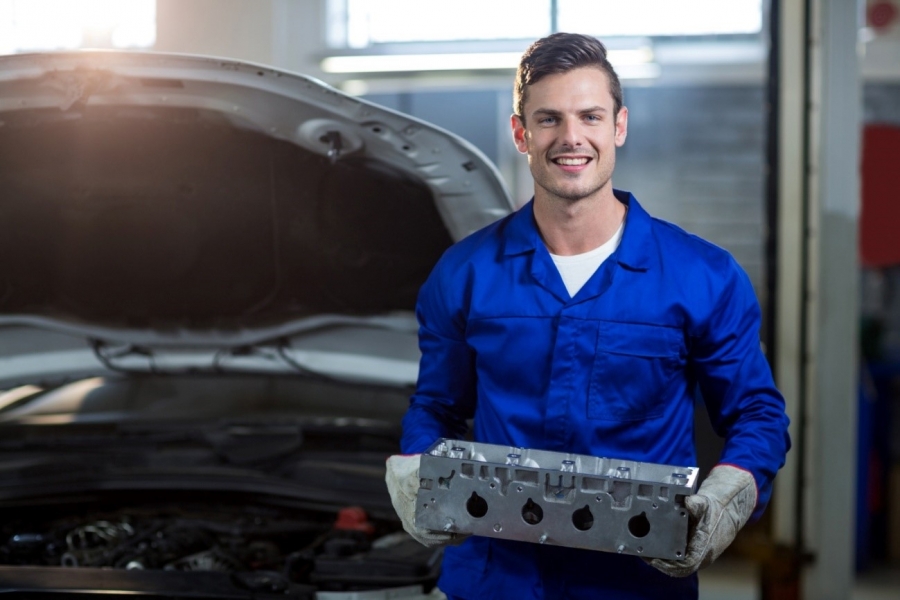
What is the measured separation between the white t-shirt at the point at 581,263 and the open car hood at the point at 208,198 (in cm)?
34

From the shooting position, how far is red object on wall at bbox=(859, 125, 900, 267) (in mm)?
4707

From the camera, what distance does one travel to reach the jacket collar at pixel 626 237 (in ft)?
4.61

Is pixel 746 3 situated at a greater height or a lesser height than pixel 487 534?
greater

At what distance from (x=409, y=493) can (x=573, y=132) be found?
57 cm

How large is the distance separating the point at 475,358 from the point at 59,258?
3.68ft

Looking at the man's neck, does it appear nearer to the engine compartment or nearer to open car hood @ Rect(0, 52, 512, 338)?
open car hood @ Rect(0, 52, 512, 338)

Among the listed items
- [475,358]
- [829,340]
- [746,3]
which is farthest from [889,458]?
[475,358]

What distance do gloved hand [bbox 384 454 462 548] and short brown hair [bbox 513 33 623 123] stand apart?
1.86 feet

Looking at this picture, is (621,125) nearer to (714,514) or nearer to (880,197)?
(714,514)

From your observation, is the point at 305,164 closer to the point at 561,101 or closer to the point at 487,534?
the point at 561,101

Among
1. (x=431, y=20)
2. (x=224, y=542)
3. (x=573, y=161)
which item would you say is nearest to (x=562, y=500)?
(x=573, y=161)

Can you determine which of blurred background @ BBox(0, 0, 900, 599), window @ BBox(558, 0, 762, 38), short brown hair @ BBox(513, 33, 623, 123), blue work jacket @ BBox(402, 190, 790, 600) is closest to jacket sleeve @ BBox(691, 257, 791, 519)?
blue work jacket @ BBox(402, 190, 790, 600)

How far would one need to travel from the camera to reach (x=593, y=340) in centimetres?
138

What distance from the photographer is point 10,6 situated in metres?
5.21
